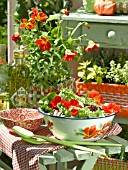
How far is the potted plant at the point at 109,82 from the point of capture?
4.03 meters

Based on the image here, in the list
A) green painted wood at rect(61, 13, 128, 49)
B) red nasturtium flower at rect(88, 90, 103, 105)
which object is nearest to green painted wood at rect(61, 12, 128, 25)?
green painted wood at rect(61, 13, 128, 49)

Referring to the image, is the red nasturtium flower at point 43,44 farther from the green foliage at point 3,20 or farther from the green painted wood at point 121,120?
the green foliage at point 3,20

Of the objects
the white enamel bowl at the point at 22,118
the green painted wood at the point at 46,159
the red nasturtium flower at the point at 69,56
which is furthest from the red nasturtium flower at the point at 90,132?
the red nasturtium flower at the point at 69,56

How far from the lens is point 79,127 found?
296 centimetres

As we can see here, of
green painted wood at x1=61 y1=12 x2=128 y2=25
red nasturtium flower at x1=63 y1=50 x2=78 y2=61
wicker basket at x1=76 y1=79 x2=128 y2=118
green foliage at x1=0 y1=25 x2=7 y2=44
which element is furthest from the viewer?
green foliage at x1=0 y1=25 x2=7 y2=44

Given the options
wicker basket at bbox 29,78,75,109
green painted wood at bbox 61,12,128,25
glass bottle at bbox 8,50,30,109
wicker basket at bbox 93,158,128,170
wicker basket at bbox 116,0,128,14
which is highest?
wicker basket at bbox 116,0,128,14

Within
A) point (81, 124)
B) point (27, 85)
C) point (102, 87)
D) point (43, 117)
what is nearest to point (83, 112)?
point (81, 124)

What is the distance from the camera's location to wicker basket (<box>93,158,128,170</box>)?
4227mm

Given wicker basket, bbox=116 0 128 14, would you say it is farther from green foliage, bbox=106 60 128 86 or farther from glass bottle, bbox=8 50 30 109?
glass bottle, bbox=8 50 30 109

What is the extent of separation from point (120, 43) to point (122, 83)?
0.88 ft

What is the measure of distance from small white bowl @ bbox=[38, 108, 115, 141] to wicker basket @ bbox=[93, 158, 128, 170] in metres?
1.24

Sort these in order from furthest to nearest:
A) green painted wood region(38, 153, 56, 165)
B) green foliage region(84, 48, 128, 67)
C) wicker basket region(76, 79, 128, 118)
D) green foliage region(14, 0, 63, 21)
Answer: green foliage region(14, 0, 63, 21) < green foliage region(84, 48, 128, 67) < wicker basket region(76, 79, 128, 118) < green painted wood region(38, 153, 56, 165)

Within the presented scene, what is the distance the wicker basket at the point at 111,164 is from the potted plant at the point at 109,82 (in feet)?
1.18

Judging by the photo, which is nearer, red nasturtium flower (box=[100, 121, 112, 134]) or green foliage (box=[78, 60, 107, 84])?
red nasturtium flower (box=[100, 121, 112, 134])
